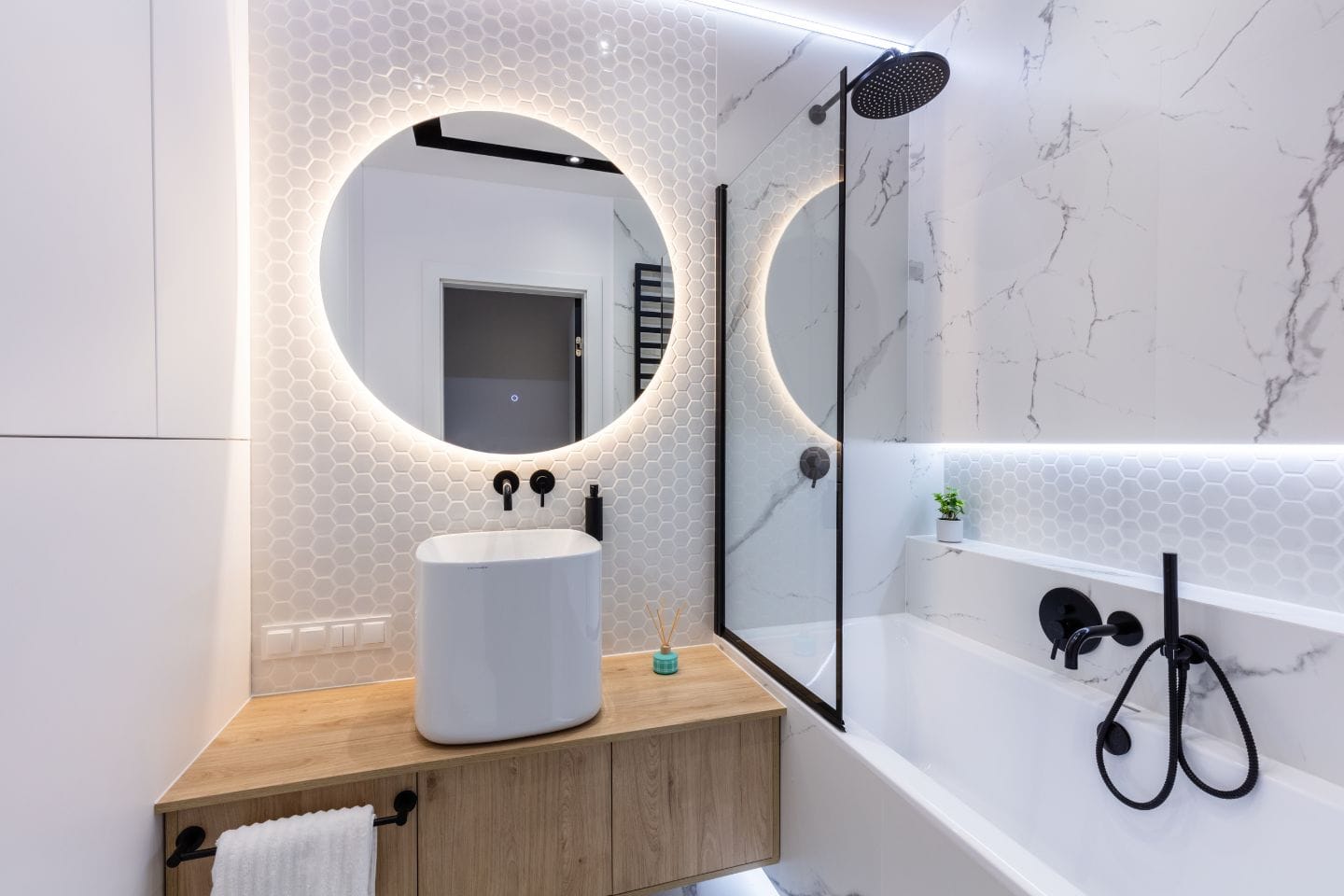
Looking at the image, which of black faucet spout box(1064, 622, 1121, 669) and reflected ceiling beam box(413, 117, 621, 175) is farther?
reflected ceiling beam box(413, 117, 621, 175)

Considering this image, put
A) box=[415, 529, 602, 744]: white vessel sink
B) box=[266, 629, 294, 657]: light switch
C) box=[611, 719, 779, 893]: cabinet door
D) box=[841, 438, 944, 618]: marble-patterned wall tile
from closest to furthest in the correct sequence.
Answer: box=[415, 529, 602, 744]: white vessel sink
box=[611, 719, 779, 893]: cabinet door
box=[266, 629, 294, 657]: light switch
box=[841, 438, 944, 618]: marble-patterned wall tile

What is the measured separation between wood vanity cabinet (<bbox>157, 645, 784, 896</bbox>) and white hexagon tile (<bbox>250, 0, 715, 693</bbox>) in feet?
1.05

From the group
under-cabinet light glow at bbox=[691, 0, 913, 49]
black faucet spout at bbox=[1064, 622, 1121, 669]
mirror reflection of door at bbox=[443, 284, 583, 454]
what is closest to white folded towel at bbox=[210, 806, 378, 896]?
mirror reflection of door at bbox=[443, 284, 583, 454]

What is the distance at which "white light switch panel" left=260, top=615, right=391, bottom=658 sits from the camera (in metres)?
1.55

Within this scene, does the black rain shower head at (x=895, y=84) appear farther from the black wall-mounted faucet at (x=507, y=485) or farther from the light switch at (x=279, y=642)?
the light switch at (x=279, y=642)

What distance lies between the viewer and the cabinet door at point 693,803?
1.39 m

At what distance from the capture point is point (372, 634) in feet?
5.31

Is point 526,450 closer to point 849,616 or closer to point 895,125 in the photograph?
point 849,616

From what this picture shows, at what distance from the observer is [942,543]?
6.44 ft

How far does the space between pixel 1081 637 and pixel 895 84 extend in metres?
1.43

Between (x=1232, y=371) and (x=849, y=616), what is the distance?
3.92ft

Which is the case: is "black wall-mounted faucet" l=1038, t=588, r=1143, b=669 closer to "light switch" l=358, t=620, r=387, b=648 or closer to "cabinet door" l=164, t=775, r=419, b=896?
"cabinet door" l=164, t=775, r=419, b=896

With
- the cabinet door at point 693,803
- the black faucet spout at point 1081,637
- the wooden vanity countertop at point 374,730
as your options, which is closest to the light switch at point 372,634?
the wooden vanity countertop at point 374,730

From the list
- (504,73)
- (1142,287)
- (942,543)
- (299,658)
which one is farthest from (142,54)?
(942,543)
